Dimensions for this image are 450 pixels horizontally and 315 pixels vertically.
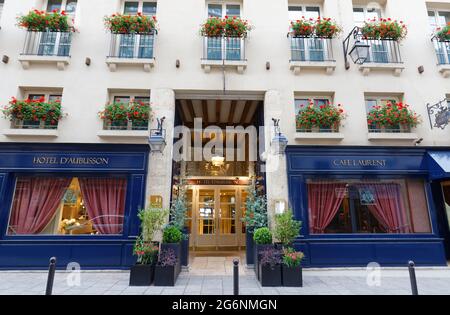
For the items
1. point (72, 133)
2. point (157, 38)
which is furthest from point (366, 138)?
point (72, 133)

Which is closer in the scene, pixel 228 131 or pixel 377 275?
pixel 377 275

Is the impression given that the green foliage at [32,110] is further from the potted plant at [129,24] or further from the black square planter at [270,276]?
the black square planter at [270,276]

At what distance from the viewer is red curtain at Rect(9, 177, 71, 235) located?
21.4 ft

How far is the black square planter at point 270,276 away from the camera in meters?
5.28

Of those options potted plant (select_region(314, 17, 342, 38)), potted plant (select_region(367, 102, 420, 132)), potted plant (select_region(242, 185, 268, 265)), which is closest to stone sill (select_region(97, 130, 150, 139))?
potted plant (select_region(242, 185, 268, 265))

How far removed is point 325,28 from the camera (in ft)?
24.5

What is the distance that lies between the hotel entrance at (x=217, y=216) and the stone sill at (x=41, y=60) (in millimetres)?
6292

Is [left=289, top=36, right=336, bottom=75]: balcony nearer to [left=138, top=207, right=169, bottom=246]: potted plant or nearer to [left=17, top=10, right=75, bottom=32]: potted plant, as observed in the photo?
[left=138, top=207, right=169, bottom=246]: potted plant

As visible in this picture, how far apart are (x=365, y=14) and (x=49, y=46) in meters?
10.0

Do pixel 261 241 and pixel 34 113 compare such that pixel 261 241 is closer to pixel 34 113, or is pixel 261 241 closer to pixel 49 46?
pixel 34 113

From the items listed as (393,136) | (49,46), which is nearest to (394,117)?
(393,136)
